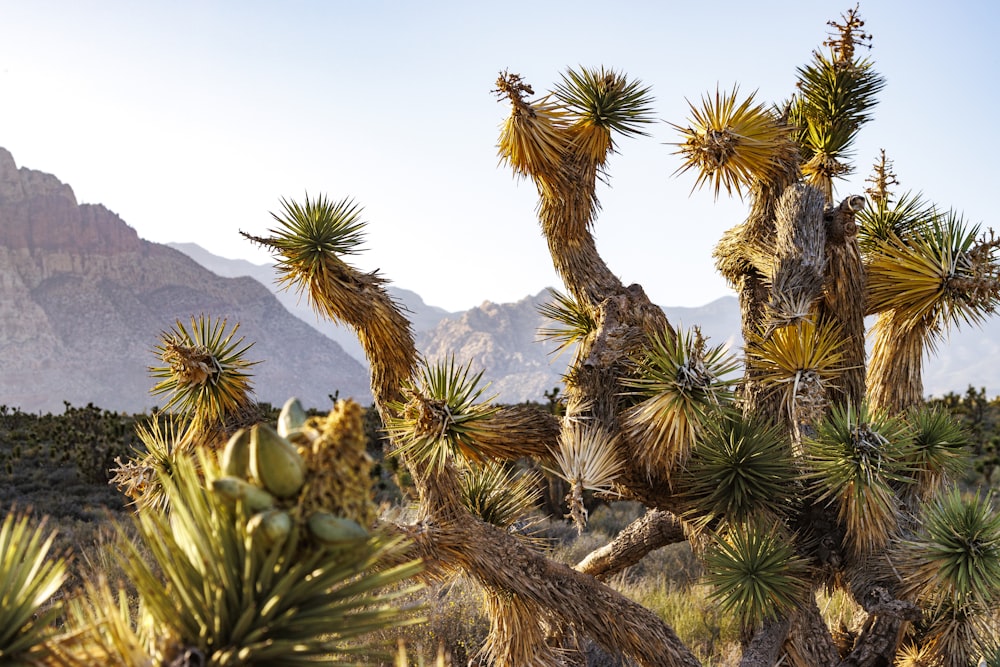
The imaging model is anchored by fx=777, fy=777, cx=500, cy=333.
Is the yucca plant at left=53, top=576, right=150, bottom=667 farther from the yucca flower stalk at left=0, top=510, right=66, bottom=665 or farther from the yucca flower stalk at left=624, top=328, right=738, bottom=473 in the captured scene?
the yucca flower stalk at left=624, top=328, right=738, bottom=473

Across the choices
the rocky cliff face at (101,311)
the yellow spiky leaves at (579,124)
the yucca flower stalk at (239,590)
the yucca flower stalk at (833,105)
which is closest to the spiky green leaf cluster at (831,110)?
the yucca flower stalk at (833,105)

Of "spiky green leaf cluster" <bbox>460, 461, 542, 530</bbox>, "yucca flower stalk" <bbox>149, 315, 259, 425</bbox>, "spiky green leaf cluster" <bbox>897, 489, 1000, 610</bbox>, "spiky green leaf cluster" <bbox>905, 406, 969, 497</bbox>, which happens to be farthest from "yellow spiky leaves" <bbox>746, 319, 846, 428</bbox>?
"yucca flower stalk" <bbox>149, 315, 259, 425</bbox>

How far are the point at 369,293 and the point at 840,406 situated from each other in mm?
2741

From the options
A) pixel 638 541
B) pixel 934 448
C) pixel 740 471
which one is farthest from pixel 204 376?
pixel 934 448

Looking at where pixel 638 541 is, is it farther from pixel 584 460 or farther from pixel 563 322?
pixel 584 460

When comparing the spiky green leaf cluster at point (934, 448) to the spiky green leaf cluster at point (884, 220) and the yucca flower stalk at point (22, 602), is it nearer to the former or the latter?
the spiky green leaf cluster at point (884, 220)

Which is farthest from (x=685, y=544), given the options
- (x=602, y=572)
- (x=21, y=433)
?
(x=21, y=433)

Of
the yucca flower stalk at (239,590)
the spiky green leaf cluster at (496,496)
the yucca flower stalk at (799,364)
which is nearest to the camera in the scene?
the yucca flower stalk at (239,590)

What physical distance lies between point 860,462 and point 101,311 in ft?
354

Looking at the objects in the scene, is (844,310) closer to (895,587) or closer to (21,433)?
(895,587)

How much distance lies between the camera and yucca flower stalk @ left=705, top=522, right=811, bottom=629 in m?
3.83

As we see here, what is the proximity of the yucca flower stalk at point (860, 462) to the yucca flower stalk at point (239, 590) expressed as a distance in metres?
2.89

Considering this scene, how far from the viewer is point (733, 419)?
157 inches

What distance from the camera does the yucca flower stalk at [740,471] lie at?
3961 millimetres
